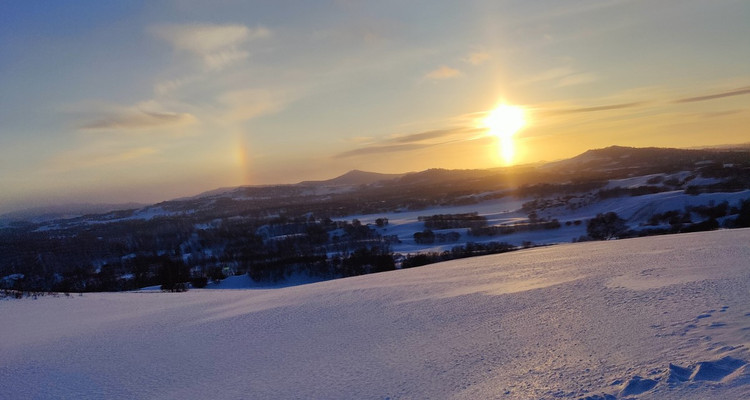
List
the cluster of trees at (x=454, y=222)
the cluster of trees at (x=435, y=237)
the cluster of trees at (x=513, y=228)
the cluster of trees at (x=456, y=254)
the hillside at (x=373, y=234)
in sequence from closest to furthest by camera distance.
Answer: the cluster of trees at (x=456, y=254), the hillside at (x=373, y=234), the cluster of trees at (x=513, y=228), the cluster of trees at (x=435, y=237), the cluster of trees at (x=454, y=222)

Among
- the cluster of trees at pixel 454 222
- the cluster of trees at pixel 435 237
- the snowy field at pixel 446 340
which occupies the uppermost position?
the snowy field at pixel 446 340

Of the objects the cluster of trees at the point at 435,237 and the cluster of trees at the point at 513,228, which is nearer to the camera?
the cluster of trees at the point at 513,228

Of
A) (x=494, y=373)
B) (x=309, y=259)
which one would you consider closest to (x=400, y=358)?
(x=494, y=373)

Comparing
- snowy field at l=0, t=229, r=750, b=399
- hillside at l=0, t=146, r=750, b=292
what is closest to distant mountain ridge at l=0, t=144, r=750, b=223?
hillside at l=0, t=146, r=750, b=292

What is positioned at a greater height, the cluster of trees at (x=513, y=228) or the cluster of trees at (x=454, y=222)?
the cluster of trees at (x=454, y=222)

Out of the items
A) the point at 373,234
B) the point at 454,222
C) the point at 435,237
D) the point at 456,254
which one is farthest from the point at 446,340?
the point at 454,222

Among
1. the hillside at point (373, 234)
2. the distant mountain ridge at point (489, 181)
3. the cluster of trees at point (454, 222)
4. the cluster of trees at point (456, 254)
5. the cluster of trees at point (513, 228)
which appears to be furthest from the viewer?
the distant mountain ridge at point (489, 181)

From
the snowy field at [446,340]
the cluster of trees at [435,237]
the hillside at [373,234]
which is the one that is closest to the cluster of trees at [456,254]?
the hillside at [373,234]

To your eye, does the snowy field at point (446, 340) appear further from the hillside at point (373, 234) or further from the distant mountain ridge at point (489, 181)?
the distant mountain ridge at point (489, 181)

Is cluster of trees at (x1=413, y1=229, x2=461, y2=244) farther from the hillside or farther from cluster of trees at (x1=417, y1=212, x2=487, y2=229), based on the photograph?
cluster of trees at (x1=417, y1=212, x2=487, y2=229)
